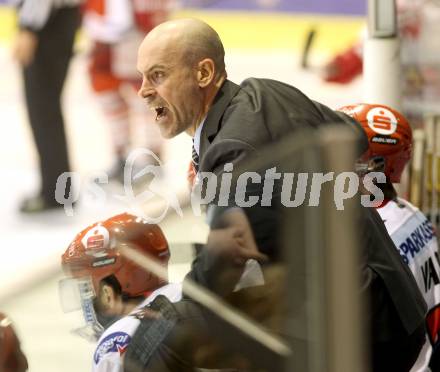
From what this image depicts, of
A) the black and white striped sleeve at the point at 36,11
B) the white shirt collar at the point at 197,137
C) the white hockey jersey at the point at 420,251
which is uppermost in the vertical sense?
the white shirt collar at the point at 197,137

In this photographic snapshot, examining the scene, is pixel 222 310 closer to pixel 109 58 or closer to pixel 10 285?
pixel 10 285

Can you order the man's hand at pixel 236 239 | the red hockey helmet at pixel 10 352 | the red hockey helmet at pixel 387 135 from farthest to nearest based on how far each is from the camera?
the red hockey helmet at pixel 387 135 → the red hockey helmet at pixel 10 352 → the man's hand at pixel 236 239

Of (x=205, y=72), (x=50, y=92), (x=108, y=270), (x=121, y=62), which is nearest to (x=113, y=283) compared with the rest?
(x=108, y=270)

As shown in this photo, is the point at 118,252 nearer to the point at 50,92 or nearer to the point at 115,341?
the point at 115,341

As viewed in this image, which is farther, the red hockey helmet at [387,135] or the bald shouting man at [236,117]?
the red hockey helmet at [387,135]

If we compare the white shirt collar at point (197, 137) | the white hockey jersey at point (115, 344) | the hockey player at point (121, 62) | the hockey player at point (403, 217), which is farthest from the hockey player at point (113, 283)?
the hockey player at point (121, 62)

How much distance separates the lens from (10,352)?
6.09 ft

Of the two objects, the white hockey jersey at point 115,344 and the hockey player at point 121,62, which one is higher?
the white hockey jersey at point 115,344

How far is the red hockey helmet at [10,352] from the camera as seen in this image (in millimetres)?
1723

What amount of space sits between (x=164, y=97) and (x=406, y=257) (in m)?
0.77

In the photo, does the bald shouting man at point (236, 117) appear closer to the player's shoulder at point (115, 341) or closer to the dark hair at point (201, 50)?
the dark hair at point (201, 50)

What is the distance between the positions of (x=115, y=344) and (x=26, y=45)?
588cm

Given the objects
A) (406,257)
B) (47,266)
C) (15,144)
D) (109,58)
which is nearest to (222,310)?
(47,266)

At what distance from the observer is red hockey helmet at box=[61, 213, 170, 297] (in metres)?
1.80
